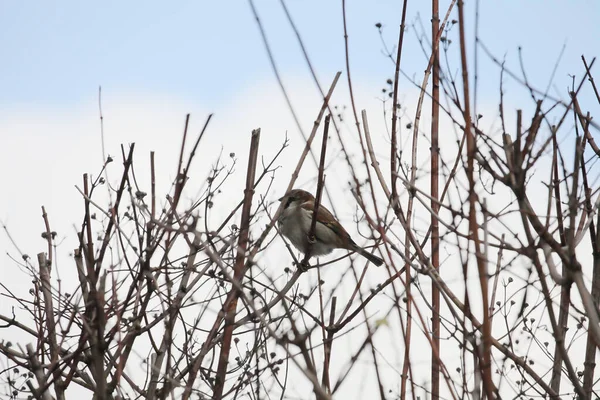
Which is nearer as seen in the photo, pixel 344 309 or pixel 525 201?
pixel 525 201

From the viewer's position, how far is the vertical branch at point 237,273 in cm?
315

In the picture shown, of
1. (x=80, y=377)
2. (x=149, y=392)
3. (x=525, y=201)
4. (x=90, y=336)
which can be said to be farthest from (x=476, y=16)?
(x=80, y=377)

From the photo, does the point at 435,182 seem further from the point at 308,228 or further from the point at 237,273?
the point at 308,228

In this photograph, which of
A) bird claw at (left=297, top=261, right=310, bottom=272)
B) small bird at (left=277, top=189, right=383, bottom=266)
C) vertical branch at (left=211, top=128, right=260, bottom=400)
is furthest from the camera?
small bird at (left=277, top=189, right=383, bottom=266)

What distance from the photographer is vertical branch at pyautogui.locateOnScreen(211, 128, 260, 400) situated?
3155 mm

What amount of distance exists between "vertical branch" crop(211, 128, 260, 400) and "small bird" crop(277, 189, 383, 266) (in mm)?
3100

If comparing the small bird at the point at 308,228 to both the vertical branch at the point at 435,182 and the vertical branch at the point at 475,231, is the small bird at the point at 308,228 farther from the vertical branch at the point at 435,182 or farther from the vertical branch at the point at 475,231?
the vertical branch at the point at 475,231

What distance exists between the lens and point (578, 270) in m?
2.10

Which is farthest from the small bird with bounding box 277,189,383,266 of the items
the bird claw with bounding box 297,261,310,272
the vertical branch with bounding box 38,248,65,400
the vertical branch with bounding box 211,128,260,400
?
the vertical branch with bounding box 38,248,65,400

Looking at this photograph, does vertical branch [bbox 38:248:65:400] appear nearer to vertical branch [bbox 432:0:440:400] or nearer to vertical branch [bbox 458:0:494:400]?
vertical branch [bbox 432:0:440:400]

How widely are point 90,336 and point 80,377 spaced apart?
1.12m

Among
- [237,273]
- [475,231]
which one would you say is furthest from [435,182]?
[475,231]

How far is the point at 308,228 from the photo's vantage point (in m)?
6.82

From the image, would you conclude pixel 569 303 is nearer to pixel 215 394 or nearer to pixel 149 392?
pixel 215 394
